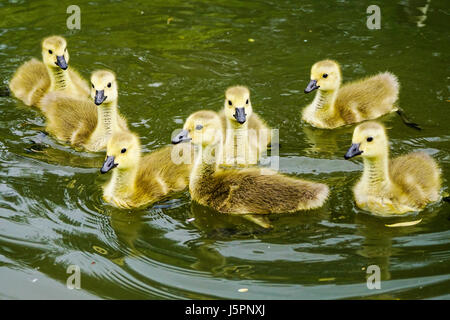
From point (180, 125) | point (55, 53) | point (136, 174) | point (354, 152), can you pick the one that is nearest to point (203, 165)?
point (136, 174)

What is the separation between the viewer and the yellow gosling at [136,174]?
538 cm

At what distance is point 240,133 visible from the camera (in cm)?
606

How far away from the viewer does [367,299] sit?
4238 mm

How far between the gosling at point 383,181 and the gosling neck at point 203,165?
43.2 inches

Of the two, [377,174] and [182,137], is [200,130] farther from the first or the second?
[377,174]

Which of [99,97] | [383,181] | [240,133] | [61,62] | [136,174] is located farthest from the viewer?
[61,62]

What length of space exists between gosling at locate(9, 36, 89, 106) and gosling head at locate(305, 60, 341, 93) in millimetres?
2539

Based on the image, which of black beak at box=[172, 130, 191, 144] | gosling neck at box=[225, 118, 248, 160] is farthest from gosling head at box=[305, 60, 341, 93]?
→ black beak at box=[172, 130, 191, 144]

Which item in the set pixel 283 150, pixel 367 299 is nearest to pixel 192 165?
pixel 283 150

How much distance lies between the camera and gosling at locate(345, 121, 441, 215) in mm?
5156

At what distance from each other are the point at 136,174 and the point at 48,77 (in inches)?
97.2

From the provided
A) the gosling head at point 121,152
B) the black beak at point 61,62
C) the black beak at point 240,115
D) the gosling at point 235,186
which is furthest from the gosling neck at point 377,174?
the black beak at point 61,62
